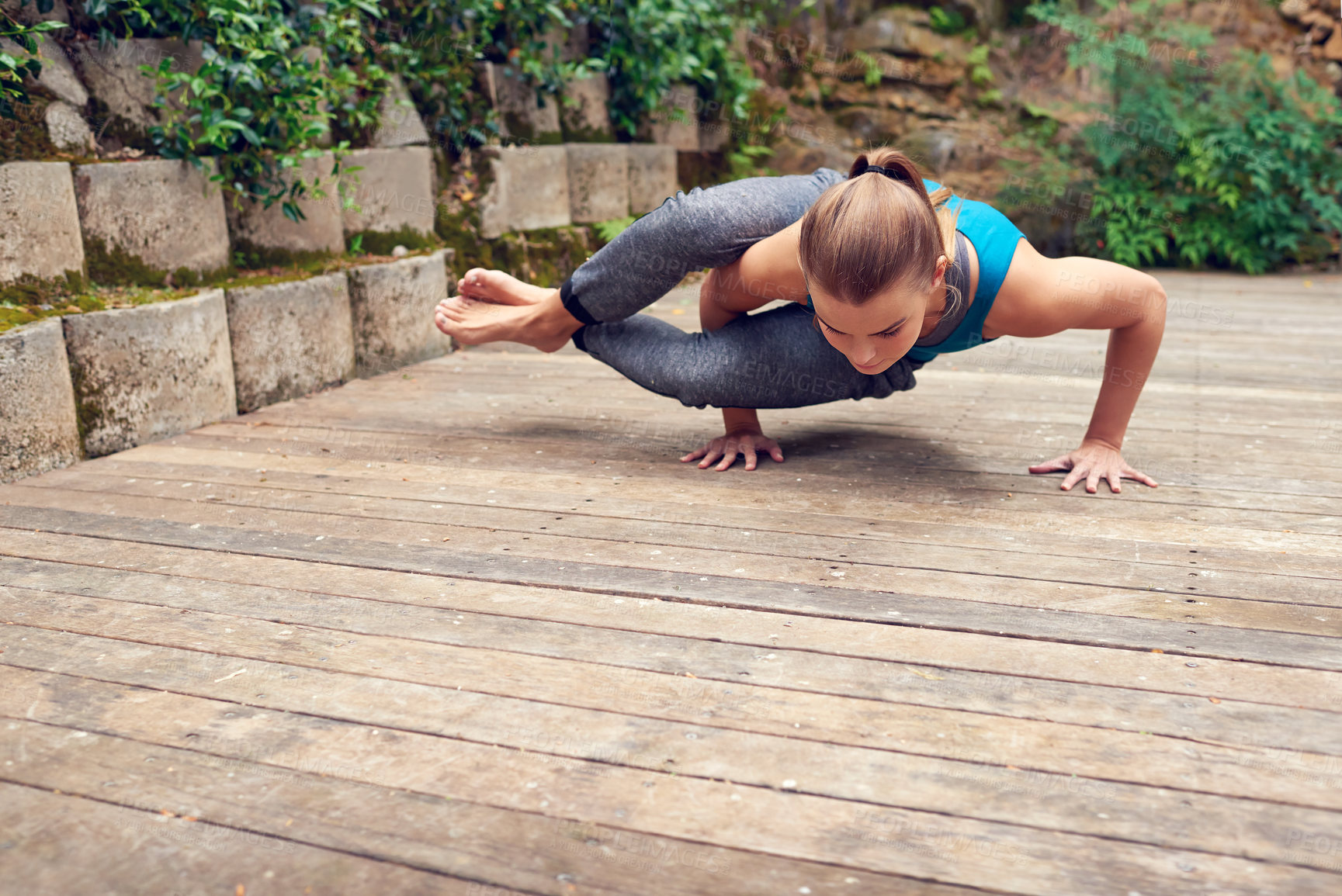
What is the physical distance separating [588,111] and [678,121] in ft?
2.52

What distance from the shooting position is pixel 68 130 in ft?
8.17

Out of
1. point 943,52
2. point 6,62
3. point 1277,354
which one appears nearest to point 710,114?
point 943,52

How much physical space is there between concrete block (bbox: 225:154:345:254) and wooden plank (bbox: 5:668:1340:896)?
2033 mm

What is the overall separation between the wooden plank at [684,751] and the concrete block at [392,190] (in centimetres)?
216

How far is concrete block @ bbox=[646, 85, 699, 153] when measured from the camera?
5.00 m

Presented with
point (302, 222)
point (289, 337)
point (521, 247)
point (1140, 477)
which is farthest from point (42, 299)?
point (1140, 477)

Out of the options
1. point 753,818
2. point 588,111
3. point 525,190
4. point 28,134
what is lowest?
point 753,818

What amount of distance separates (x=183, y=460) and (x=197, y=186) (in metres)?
0.83

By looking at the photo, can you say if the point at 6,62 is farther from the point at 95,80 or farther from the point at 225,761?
the point at 225,761

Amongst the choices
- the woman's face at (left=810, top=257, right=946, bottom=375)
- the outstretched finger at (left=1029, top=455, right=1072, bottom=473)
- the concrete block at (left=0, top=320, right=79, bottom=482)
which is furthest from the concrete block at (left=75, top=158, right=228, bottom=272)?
the outstretched finger at (left=1029, top=455, right=1072, bottom=473)

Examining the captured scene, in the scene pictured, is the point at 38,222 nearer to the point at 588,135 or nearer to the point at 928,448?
the point at 928,448

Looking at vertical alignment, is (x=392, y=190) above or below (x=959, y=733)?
above

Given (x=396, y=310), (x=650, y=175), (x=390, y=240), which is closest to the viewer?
(x=396, y=310)

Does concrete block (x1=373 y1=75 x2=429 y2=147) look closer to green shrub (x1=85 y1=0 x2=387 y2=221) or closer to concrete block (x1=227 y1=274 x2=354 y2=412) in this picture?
green shrub (x1=85 y1=0 x2=387 y2=221)
